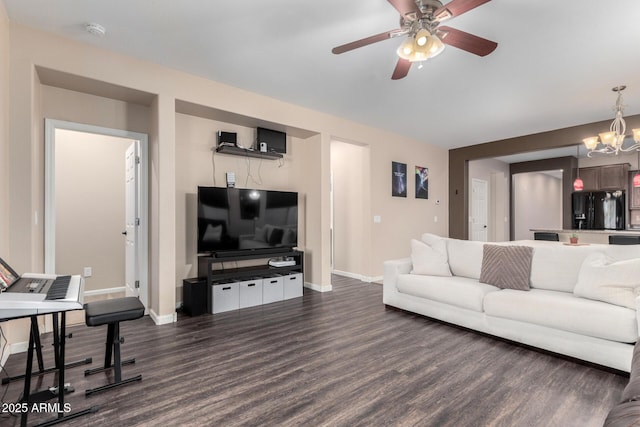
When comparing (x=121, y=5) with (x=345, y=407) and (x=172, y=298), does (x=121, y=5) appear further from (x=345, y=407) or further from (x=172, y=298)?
(x=345, y=407)

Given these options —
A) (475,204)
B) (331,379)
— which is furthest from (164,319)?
(475,204)

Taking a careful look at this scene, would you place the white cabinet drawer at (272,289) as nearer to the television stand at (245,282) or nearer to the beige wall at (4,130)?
the television stand at (245,282)

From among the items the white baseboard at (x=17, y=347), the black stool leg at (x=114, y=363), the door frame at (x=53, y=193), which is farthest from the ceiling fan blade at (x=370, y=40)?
the white baseboard at (x=17, y=347)

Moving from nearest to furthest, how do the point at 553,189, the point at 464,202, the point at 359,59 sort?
the point at 359,59 → the point at 464,202 → the point at 553,189

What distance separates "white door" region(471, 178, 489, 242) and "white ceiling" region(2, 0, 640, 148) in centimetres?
321

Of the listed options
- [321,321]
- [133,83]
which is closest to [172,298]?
[321,321]

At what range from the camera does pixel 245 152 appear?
420 cm

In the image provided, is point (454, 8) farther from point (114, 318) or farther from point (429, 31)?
point (114, 318)

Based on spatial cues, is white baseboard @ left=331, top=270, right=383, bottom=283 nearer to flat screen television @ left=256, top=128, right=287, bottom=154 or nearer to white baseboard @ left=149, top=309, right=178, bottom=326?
flat screen television @ left=256, top=128, right=287, bottom=154

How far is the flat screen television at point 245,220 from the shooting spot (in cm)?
378

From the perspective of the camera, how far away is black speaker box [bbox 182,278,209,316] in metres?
3.58

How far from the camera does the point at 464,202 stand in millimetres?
6836

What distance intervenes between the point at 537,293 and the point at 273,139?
11.5 ft

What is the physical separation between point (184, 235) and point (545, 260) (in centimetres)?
392
